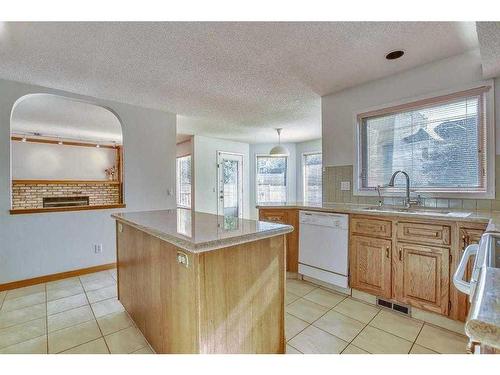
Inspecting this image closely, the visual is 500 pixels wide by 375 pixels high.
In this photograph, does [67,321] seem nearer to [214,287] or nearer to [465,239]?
[214,287]

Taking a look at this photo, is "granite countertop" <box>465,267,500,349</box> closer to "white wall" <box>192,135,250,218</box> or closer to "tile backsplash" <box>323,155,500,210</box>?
"tile backsplash" <box>323,155,500,210</box>

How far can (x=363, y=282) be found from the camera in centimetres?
241

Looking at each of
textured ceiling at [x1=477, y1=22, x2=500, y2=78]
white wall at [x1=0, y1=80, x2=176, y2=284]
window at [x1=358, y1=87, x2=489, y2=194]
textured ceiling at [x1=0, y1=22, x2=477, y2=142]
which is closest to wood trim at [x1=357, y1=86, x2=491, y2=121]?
window at [x1=358, y1=87, x2=489, y2=194]

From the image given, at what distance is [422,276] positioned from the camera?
6.70 feet

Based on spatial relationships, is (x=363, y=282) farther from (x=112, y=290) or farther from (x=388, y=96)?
(x=112, y=290)

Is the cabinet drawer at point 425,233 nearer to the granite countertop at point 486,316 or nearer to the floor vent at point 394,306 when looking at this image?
the floor vent at point 394,306

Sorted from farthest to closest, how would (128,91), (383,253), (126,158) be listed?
(126,158) → (128,91) → (383,253)

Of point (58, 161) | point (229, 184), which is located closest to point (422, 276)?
point (229, 184)

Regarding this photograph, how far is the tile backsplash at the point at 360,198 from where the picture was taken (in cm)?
213

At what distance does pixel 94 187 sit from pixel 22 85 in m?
5.13

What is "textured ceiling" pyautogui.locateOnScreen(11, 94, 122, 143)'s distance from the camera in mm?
3898
